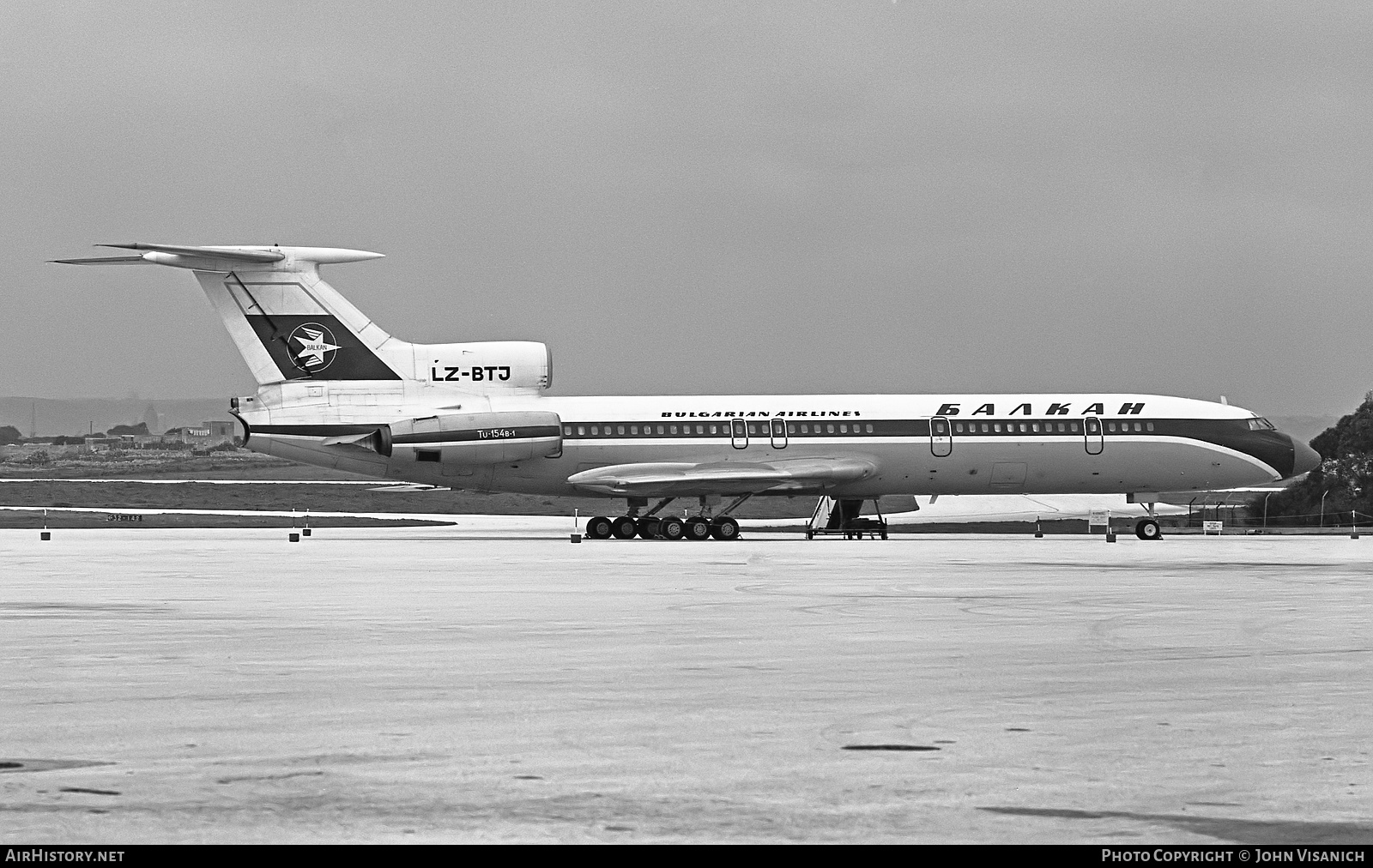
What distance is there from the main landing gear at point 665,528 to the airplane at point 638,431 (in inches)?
2.0

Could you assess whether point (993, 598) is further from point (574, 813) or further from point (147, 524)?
point (147, 524)

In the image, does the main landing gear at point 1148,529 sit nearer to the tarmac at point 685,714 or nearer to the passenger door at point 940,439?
the passenger door at point 940,439

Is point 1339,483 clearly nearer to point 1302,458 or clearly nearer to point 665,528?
point 1302,458

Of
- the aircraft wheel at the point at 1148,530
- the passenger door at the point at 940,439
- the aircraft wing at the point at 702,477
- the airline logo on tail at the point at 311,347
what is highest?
the airline logo on tail at the point at 311,347

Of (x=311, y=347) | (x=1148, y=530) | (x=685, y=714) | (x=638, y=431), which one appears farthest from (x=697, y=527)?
(x=685, y=714)

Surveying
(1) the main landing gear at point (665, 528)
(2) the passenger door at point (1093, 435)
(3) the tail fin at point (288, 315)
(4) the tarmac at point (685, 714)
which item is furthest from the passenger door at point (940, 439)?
(4) the tarmac at point (685, 714)

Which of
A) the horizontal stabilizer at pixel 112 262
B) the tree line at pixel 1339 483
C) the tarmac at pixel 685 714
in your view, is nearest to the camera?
the tarmac at pixel 685 714

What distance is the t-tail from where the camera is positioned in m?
42.4

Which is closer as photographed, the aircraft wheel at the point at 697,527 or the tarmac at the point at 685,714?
the tarmac at the point at 685,714

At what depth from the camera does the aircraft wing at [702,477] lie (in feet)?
146

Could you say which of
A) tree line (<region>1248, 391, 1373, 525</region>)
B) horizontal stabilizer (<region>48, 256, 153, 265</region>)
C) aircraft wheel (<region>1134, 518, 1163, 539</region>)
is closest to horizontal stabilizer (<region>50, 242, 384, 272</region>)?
horizontal stabilizer (<region>48, 256, 153, 265</region>)

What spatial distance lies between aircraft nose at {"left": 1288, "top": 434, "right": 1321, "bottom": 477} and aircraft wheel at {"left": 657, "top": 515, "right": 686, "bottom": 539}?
57.5ft

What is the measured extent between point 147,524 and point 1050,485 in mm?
28913

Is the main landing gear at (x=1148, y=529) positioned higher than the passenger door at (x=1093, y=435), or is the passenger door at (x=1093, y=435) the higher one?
the passenger door at (x=1093, y=435)
